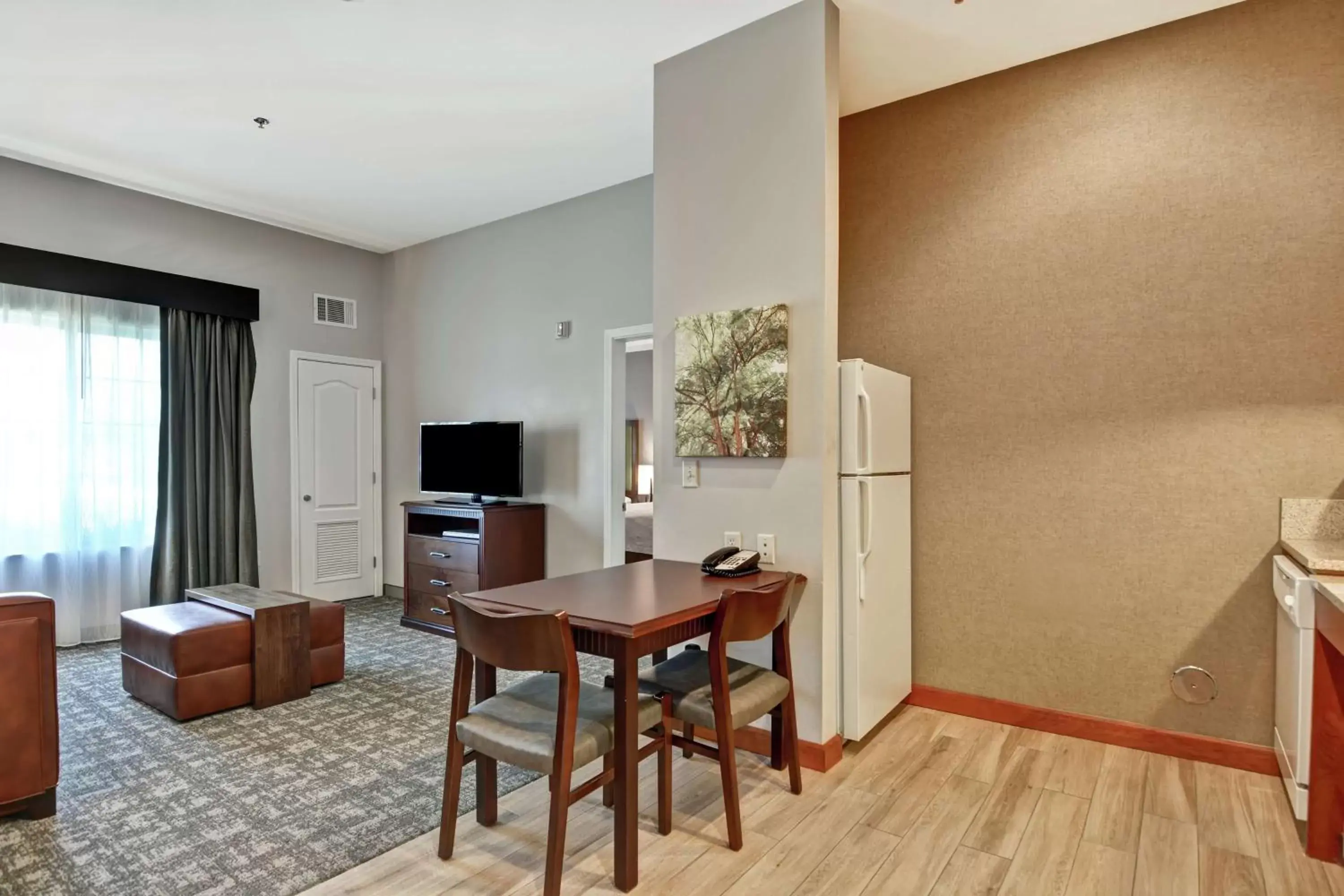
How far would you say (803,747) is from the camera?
2.72m

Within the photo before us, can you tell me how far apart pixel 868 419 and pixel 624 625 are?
139 centimetres

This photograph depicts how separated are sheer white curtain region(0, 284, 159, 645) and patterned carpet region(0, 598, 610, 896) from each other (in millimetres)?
953

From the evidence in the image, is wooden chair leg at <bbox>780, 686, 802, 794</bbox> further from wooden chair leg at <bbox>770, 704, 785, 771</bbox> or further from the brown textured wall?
the brown textured wall

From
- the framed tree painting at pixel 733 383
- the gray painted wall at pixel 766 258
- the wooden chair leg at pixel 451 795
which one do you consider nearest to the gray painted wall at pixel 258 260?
the gray painted wall at pixel 766 258

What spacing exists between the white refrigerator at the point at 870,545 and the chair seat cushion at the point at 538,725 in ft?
3.22

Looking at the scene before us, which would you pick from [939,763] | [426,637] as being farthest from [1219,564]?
[426,637]

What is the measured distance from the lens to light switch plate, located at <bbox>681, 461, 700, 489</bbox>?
301 cm

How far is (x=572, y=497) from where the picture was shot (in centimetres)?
496

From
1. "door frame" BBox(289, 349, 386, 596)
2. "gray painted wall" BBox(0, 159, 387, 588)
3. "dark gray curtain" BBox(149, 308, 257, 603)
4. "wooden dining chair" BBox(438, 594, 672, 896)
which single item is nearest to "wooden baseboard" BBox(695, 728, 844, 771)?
"wooden dining chair" BBox(438, 594, 672, 896)

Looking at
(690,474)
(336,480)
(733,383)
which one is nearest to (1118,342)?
(733,383)

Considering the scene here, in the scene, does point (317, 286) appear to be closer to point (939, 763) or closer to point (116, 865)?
point (116, 865)

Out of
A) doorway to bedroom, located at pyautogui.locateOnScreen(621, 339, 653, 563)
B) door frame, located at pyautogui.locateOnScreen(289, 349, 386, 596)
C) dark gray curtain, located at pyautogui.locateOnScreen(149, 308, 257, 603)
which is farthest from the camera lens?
doorway to bedroom, located at pyautogui.locateOnScreen(621, 339, 653, 563)

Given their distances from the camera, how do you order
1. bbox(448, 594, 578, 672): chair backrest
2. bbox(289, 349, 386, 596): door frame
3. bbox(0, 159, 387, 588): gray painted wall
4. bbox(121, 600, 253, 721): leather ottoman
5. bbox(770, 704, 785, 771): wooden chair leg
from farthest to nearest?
1. bbox(289, 349, 386, 596): door frame
2. bbox(0, 159, 387, 588): gray painted wall
3. bbox(121, 600, 253, 721): leather ottoman
4. bbox(770, 704, 785, 771): wooden chair leg
5. bbox(448, 594, 578, 672): chair backrest

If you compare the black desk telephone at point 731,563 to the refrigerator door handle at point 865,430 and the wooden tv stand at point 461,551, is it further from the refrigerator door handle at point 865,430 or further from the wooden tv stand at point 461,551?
the wooden tv stand at point 461,551
